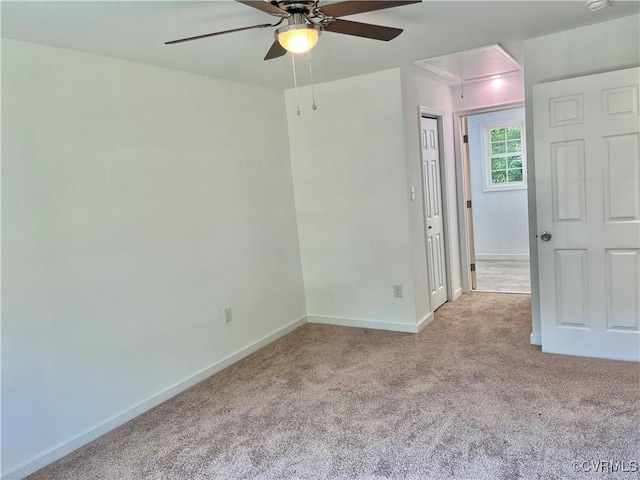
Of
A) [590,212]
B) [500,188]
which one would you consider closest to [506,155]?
[500,188]

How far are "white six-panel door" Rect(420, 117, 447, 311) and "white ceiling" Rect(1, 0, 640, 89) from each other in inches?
42.7

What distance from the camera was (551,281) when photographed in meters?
3.30

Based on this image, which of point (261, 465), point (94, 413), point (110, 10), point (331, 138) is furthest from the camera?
point (331, 138)

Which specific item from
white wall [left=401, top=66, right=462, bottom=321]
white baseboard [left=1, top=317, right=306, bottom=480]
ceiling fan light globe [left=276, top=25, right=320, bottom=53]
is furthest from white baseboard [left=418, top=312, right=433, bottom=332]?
ceiling fan light globe [left=276, top=25, right=320, bottom=53]

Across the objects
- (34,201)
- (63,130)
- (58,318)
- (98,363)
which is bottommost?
(98,363)

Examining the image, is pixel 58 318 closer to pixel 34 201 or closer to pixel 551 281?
pixel 34 201

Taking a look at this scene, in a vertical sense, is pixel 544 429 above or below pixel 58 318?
below

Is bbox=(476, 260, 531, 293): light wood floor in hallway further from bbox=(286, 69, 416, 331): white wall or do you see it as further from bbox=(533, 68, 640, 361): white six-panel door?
bbox=(533, 68, 640, 361): white six-panel door

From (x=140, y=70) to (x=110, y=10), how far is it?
3.03 ft

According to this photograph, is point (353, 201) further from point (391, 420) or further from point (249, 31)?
point (391, 420)

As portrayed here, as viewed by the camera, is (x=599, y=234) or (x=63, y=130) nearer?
(x=63, y=130)

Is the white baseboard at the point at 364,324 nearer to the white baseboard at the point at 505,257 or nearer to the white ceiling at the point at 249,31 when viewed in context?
the white ceiling at the point at 249,31

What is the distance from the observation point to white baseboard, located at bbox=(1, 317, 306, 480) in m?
2.42

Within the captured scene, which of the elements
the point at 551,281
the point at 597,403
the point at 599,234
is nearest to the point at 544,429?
the point at 597,403
